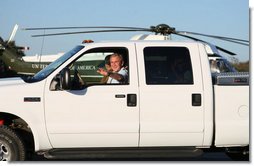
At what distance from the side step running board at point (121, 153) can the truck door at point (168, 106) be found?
85 mm

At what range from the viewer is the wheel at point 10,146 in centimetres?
525

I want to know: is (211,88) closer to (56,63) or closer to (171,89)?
(171,89)

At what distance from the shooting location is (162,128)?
533 cm

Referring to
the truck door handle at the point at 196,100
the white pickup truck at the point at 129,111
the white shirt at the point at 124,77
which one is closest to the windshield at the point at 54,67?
the white pickup truck at the point at 129,111

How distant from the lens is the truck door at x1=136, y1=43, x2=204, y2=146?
5.32 m

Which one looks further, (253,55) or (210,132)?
(210,132)

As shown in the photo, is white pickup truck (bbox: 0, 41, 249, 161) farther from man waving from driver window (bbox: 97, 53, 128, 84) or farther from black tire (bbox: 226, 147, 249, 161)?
black tire (bbox: 226, 147, 249, 161)

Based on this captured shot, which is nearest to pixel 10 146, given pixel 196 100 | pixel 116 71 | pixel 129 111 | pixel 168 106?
pixel 129 111

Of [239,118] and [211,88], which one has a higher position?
[211,88]

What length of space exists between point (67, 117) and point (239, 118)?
2100 millimetres

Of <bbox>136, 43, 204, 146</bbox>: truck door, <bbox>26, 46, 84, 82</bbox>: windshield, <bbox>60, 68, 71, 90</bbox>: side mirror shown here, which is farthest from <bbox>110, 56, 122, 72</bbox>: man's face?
<bbox>60, 68, 71, 90</bbox>: side mirror

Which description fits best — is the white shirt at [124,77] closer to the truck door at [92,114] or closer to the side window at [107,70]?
the side window at [107,70]

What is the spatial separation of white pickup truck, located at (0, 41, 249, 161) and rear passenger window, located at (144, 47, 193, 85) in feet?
0.04

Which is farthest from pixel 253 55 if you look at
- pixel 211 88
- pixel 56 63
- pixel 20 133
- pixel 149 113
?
pixel 20 133
